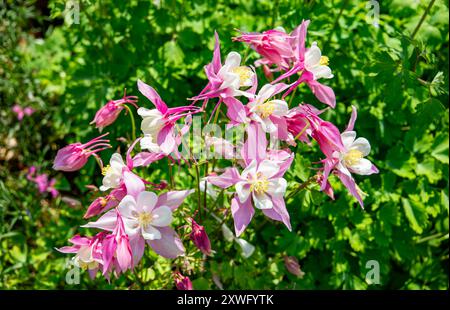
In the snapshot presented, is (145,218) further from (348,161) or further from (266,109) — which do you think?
(348,161)

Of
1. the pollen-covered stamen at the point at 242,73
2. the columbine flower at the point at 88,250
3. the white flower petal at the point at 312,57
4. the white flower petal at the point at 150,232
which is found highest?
the white flower petal at the point at 312,57

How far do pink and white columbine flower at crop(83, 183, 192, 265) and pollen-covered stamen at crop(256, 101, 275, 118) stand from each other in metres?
0.31

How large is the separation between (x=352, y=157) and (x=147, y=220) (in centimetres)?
65

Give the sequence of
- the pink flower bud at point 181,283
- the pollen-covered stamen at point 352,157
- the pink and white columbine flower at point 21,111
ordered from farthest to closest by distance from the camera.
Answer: the pink and white columbine flower at point 21,111, the pink flower bud at point 181,283, the pollen-covered stamen at point 352,157

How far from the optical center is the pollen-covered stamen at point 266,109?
133 cm

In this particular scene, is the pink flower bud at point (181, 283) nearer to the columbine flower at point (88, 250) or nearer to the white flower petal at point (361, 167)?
the columbine flower at point (88, 250)

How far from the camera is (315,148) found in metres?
2.09

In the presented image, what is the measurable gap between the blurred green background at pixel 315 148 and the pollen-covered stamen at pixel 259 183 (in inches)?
25.3

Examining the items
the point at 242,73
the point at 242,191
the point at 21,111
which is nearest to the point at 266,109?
the point at 242,73

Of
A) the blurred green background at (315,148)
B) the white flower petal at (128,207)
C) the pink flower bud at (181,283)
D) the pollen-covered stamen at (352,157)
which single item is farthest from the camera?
the blurred green background at (315,148)

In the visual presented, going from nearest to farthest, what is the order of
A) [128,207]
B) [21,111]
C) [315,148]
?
1. [128,207]
2. [315,148]
3. [21,111]

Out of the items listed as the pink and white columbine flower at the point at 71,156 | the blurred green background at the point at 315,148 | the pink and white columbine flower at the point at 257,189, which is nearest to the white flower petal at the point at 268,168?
the pink and white columbine flower at the point at 257,189
